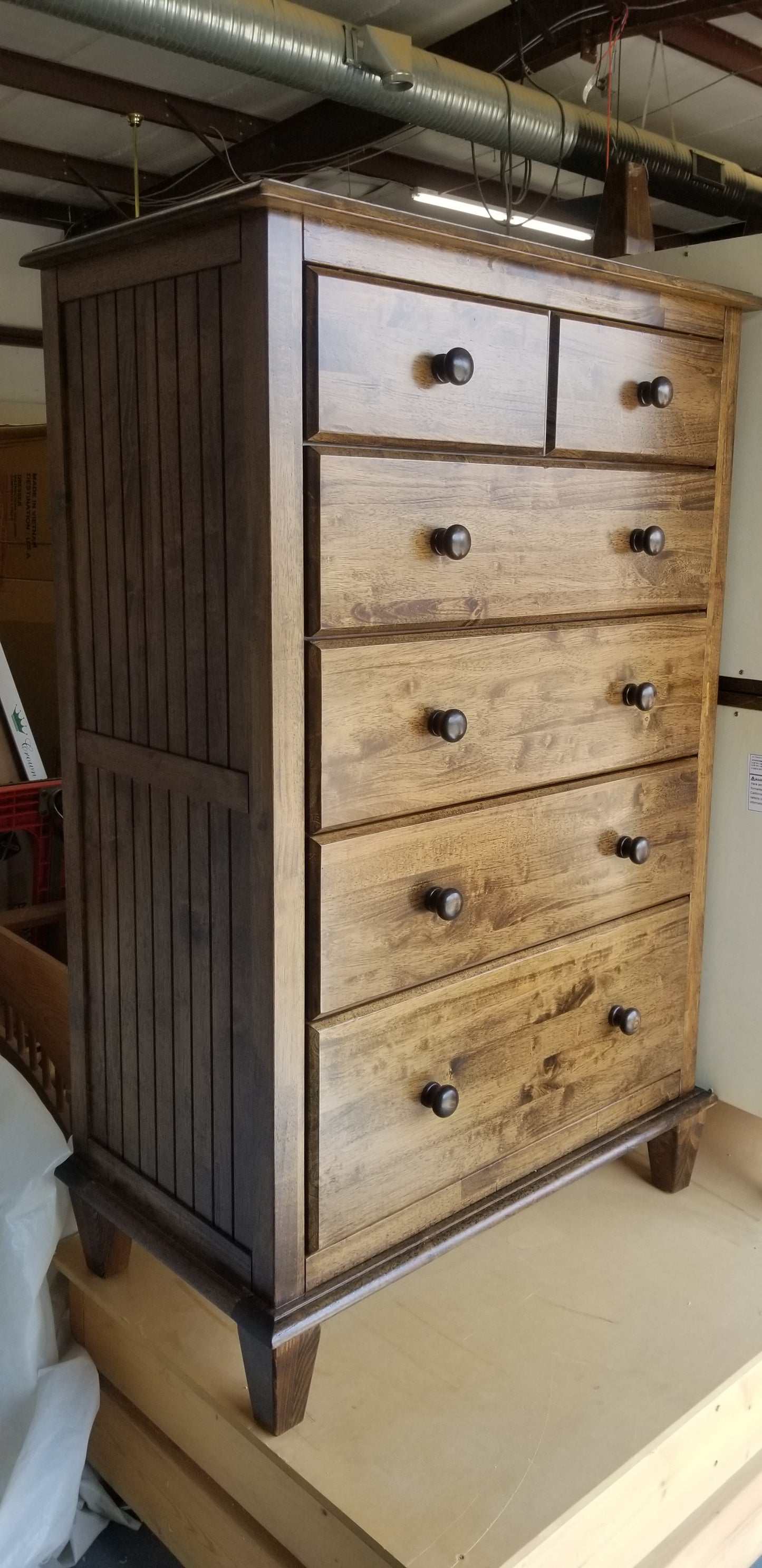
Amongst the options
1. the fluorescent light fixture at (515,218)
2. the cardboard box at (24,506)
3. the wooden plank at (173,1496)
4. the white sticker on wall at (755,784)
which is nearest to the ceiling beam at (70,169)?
the cardboard box at (24,506)

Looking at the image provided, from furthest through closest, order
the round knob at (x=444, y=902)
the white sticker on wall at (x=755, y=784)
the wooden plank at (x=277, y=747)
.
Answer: the white sticker on wall at (x=755, y=784) → the round knob at (x=444, y=902) → the wooden plank at (x=277, y=747)

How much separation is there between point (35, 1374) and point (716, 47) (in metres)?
2.93

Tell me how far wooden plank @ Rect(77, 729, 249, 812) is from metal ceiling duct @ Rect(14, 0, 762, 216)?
4.45 ft

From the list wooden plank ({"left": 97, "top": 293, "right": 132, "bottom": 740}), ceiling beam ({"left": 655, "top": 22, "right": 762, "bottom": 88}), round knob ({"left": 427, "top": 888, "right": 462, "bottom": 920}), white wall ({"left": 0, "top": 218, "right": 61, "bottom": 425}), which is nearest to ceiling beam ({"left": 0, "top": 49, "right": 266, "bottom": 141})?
white wall ({"left": 0, "top": 218, "right": 61, "bottom": 425})

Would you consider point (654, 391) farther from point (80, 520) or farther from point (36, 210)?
point (36, 210)

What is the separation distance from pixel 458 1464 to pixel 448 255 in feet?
4.00

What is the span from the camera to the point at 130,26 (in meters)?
2.03

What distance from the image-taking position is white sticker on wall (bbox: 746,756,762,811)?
1.63m

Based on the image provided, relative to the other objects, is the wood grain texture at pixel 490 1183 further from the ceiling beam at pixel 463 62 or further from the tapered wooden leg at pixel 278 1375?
the ceiling beam at pixel 463 62

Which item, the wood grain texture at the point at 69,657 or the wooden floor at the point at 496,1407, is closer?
the wooden floor at the point at 496,1407

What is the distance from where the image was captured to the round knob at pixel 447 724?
121 cm

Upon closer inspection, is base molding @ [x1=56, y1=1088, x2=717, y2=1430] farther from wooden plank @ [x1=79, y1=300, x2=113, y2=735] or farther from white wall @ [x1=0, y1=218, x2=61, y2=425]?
white wall @ [x1=0, y1=218, x2=61, y2=425]

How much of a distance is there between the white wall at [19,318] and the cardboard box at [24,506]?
104cm

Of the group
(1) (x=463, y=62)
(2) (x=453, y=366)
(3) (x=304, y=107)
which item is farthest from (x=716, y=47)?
(2) (x=453, y=366)
